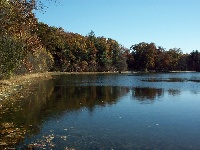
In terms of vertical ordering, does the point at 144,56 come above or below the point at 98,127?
above

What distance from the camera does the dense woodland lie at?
43.7 feet

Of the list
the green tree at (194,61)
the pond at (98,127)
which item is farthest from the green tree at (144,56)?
the pond at (98,127)

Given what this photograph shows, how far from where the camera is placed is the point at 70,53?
110 meters

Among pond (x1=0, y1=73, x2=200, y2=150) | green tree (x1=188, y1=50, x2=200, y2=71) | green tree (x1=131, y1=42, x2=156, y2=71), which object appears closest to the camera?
pond (x1=0, y1=73, x2=200, y2=150)

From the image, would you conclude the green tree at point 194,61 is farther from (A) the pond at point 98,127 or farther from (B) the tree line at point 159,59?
(A) the pond at point 98,127

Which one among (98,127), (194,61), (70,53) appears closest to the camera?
(98,127)

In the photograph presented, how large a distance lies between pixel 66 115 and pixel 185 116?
8.51 metres

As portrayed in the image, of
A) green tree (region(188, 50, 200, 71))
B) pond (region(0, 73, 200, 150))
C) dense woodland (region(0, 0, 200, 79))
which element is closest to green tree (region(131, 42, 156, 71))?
dense woodland (region(0, 0, 200, 79))

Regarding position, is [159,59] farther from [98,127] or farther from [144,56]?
[98,127]

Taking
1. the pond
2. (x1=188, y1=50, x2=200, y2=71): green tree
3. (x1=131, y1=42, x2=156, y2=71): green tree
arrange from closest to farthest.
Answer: the pond, (x1=131, y1=42, x2=156, y2=71): green tree, (x1=188, y1=50, x2=200, y2=71): green tree

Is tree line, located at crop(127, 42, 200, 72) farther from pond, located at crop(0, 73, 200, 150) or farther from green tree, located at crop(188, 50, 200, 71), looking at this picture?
pond, located at crop(0, 73, 200, 150)

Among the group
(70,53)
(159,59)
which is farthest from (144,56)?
(70,53)

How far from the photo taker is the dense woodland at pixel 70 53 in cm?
1332

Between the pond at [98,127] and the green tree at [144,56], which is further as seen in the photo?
the green tree at [144,56]
